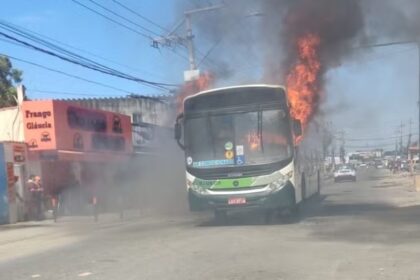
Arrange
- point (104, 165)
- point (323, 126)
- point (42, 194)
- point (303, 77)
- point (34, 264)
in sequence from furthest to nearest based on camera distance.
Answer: point (104, 165)
point (323, 126)
point (42, 194)
point (303, 77)
point (34, 264)

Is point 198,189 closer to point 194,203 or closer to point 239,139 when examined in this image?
point 194,203

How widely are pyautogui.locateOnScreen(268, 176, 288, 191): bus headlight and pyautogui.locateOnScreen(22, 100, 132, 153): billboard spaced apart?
361 inches

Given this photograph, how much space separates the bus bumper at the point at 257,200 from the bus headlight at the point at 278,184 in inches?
2.5

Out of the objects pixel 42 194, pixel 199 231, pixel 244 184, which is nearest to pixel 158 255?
pixel 199 231

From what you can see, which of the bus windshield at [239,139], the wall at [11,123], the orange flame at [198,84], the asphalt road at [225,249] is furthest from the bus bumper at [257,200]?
the orange flame at [198,84]

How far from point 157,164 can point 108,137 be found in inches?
121

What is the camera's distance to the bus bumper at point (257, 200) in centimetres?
1434

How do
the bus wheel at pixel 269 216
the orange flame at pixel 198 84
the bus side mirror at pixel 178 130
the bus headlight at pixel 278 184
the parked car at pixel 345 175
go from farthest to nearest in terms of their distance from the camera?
the parked car at pixel 345 175, the orange flame at pixel 198 84, the bus wheel at pixel 269 216, the bus side mirror at pixel 178 130, the bus headlight at pixel 278 184

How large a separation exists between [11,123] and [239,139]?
33.1ft

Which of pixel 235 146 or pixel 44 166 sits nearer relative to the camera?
pixel 235 146

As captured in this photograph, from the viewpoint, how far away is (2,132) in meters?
21.8

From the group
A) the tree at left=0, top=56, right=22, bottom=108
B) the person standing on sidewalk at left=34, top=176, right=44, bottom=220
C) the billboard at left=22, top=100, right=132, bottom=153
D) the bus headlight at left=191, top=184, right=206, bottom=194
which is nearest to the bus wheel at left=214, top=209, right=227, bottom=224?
the bus headlight at left=191, top=184, right=206, bottom=194

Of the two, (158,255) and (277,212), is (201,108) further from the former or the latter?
(158,255)

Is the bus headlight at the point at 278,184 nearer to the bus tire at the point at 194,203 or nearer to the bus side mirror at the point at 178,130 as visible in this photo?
the bus tire at the point at 194,203
